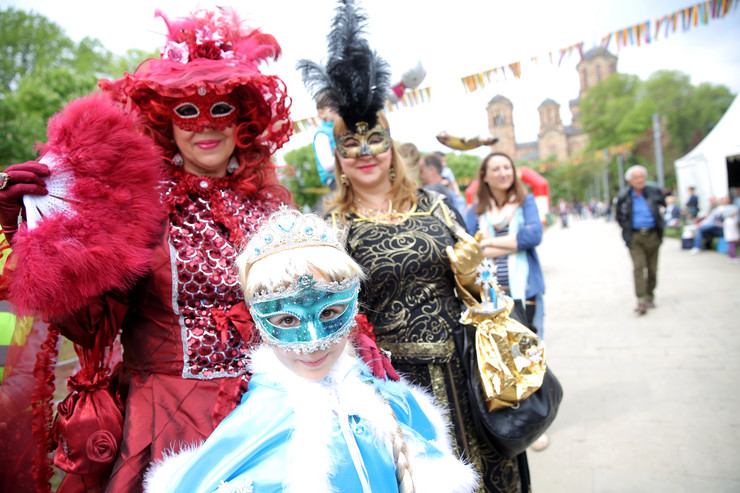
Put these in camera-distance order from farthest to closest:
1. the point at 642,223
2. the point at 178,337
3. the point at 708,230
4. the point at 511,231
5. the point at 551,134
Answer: the point at 551,134 < the point at 708,230 < the point at 642,223 < the point at 511,231 < the point at 178,337

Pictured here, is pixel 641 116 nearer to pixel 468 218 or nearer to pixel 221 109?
pixel 468 218

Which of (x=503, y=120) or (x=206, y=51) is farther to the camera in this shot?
(x=503, y=120)

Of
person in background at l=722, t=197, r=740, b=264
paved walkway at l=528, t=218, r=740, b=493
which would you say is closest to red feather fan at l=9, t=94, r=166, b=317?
paved walkway at l=528, t=218, r=740, b=493

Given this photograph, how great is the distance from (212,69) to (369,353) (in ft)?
4.23

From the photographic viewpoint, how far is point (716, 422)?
353 centimetres

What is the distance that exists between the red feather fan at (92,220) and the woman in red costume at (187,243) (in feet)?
0.12

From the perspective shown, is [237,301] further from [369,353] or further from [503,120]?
[503,120]

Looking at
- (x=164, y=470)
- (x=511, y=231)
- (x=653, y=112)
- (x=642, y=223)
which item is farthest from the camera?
(x=653, y=112)

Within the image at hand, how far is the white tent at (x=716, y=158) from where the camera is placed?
1180 centimetres

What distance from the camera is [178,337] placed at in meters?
1.65

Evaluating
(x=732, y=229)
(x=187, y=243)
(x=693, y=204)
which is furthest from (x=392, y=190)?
(x=693, y=204)

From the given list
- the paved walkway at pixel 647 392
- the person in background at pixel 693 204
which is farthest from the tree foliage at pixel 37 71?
the person in background at pixel 693 204

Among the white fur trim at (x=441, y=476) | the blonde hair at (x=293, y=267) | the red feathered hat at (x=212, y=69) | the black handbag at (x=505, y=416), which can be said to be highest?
the red feathered hat at (x=212, y=69)

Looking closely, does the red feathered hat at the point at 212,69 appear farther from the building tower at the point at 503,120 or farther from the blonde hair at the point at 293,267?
the building tower at the point at 503,120
